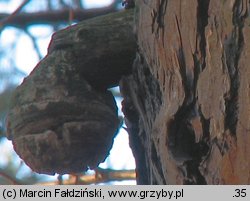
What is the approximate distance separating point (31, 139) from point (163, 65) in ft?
0.65

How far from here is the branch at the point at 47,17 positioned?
211cm

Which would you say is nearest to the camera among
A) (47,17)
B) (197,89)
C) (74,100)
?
(197,89)

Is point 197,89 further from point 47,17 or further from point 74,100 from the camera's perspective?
point 47,17

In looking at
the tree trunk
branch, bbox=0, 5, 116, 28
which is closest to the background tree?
the tree trunk

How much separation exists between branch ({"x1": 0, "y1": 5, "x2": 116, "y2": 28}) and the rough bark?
1122 mm

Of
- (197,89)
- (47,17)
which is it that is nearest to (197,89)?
(197,89)

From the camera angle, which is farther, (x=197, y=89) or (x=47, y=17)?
(x=47, y=17)

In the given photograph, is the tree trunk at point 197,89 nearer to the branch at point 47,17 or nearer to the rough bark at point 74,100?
the rough bark at point 74,100

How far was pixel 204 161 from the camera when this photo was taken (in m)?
0.77

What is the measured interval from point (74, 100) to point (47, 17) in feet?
4.63

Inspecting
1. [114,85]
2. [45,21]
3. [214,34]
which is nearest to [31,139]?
[114,85]

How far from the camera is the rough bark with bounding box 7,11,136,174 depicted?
88 cm

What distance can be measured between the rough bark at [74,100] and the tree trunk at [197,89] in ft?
0.20

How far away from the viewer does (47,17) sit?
2268 mm
